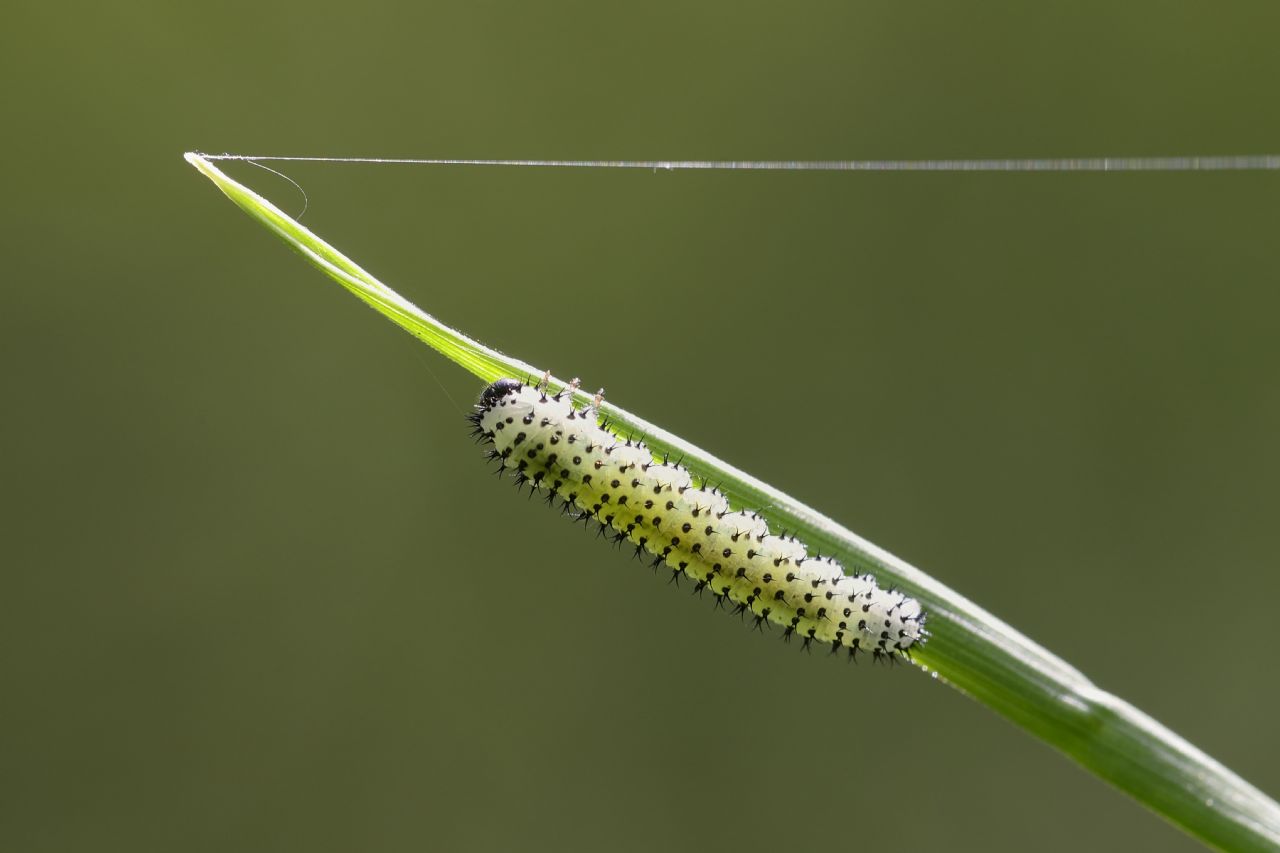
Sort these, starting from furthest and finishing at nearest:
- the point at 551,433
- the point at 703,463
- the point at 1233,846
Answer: the point at 551,433 → the point at 703,463 → the point at 1233,846

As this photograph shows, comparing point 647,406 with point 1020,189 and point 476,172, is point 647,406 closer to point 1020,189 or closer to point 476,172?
point 476,172

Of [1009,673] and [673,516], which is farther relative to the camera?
[673,516]

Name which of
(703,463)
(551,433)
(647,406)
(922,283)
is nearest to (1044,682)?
(703,463)

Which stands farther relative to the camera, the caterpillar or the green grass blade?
the caterpillar

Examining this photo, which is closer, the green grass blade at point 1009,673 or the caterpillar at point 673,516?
the green grass blade at point 1009,673
